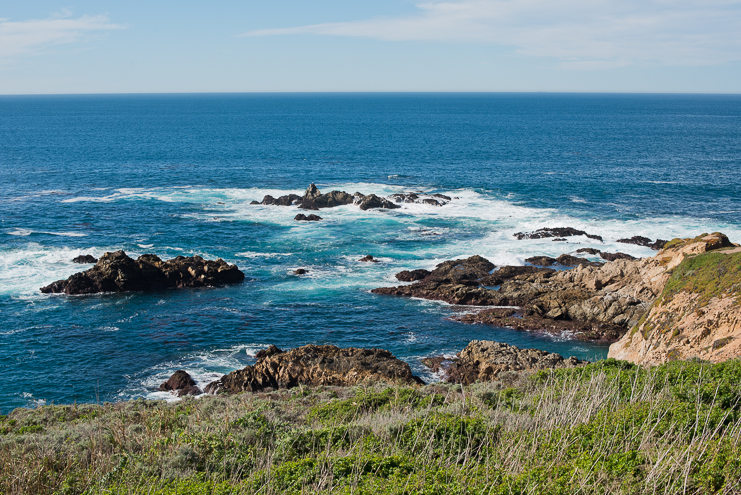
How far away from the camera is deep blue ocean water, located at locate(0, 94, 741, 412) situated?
35.5 metres

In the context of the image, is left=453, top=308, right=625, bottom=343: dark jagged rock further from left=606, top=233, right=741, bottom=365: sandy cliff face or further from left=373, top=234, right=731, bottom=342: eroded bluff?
left=606, top=233, right=741, bottom=365: sandy cliff face

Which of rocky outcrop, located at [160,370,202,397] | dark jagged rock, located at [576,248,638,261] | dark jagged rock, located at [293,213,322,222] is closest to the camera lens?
rocky outcrop, located at [160,370,202,397]

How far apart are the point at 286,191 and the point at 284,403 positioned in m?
61.8

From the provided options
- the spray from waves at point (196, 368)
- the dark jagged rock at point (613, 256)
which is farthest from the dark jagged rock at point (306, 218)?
the dark jagged rock at point (613, 256)

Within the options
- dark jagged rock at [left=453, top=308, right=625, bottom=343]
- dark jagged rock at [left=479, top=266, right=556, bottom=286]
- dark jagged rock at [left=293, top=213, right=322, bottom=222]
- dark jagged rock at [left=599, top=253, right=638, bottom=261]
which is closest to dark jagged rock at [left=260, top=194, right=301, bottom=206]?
dark jagged rock at [left=293, top=213, right=322, bottom=222]

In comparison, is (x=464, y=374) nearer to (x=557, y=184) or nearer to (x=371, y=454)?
(x=371, y=454)

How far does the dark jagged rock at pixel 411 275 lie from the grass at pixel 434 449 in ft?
92.6

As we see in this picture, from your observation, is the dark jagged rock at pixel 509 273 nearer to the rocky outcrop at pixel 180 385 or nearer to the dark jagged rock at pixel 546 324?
the dark jagged rock at pixel 546 324

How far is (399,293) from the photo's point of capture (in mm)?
44500

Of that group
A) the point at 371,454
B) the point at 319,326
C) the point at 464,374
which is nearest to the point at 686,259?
the point at 464,374

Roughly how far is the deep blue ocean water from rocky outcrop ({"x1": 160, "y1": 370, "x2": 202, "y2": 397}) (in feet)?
2.41

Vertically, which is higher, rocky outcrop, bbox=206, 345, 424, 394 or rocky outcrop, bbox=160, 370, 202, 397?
rocky outcrop, bbox=206, 345, 424, 394

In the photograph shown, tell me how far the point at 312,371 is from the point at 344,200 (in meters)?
45.9

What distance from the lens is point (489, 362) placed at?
30.8 m
